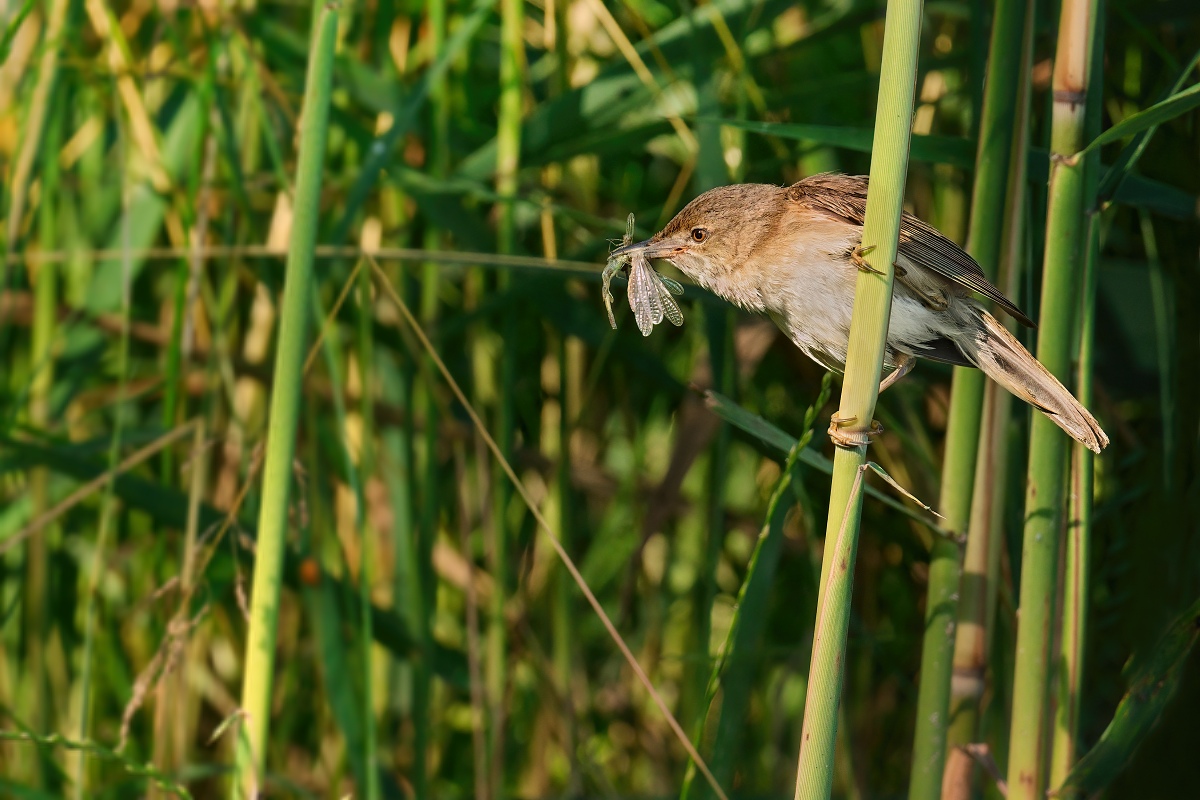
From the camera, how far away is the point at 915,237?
1558mm

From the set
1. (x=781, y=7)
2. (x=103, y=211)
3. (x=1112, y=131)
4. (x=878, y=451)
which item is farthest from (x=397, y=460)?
(x=1112, y=131)

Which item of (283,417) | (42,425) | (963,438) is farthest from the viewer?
(42,425)

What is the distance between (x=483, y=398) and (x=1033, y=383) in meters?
1.41

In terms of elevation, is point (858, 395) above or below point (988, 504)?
above

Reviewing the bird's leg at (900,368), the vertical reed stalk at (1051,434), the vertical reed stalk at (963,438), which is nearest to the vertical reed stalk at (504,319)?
the bird's leg at (900,368)

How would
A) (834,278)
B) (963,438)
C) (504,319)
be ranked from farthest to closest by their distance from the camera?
(504,319) < (834,278) < (963,438)

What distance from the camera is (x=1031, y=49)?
1.50 meters

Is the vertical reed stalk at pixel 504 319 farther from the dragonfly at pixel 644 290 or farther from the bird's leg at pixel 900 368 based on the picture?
the bird's leg at pixel 900 368

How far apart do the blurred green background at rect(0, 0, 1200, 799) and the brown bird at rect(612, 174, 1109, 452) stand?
0.12 meters

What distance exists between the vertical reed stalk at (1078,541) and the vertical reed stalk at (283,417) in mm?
1037

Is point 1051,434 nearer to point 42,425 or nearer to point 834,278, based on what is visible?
point 834,278

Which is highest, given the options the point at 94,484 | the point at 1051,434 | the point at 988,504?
the point at 1051,434

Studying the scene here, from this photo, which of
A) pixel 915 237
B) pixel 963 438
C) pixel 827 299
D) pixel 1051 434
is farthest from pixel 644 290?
pixel 1051 434

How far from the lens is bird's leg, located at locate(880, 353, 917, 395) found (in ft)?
5.61
